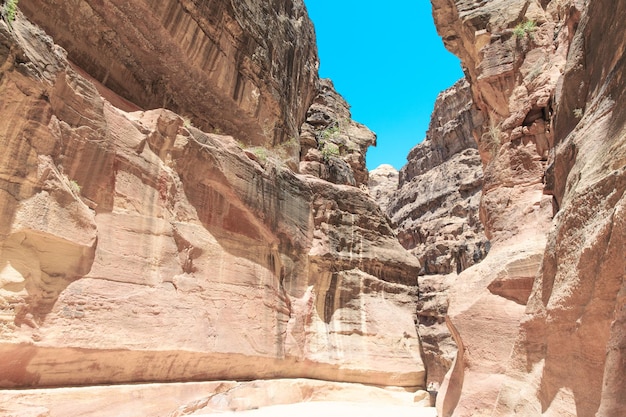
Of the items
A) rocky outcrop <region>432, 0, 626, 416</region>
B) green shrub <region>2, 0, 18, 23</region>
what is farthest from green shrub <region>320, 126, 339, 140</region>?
green shrub <region>2, 0, 18, 23</region>

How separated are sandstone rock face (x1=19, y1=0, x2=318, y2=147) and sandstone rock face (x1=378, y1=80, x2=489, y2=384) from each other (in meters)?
17.8

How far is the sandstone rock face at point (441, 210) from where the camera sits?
2956cm

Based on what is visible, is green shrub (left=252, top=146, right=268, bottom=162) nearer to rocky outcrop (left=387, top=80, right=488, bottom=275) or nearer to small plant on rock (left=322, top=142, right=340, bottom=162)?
small plant on rock (left=322, top=142, right=340, bottom=162)

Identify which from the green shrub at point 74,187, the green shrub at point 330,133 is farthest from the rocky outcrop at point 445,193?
the green shrub at point 74,187

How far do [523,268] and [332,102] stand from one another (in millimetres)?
24082

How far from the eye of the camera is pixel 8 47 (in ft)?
23.5

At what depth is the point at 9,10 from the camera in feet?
24.8

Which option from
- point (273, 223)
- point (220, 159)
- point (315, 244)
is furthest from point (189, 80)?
point (315, 244)

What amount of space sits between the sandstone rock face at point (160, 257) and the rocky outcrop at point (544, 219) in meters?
4.86

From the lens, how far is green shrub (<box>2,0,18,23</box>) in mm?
7388

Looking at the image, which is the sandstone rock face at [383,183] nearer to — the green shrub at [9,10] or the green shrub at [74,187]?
the green shrub at [74,187]

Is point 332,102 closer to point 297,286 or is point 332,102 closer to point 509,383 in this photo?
point 297,286

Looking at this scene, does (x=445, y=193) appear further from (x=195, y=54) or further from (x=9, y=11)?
(x=9, y=11)

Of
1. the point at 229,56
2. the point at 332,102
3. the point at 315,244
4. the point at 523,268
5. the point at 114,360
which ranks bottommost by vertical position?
the point at 114,360
